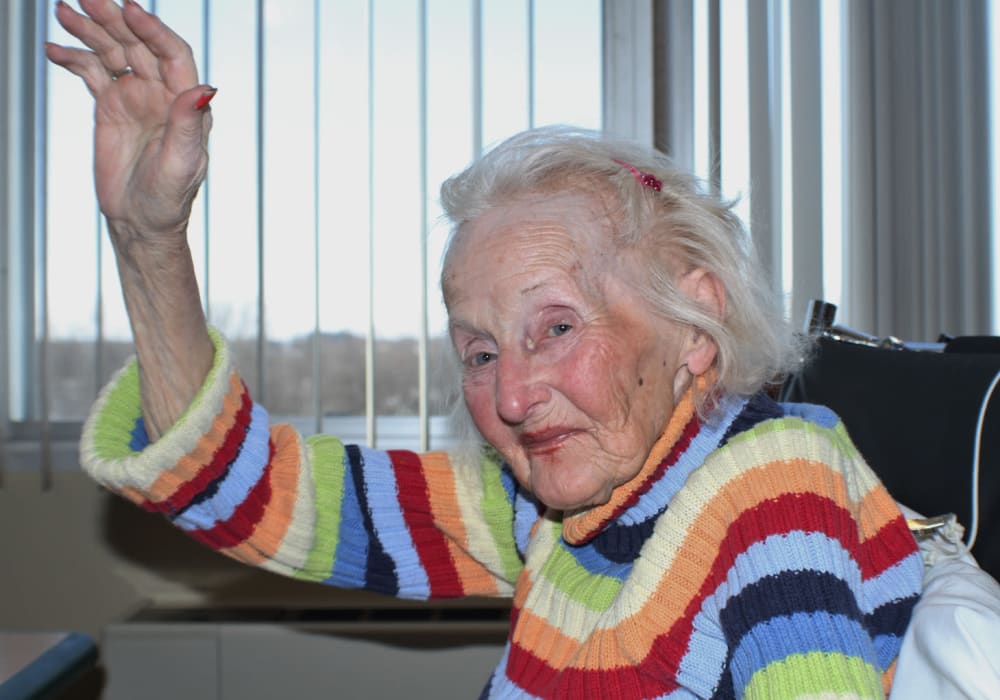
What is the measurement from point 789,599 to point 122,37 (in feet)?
2.67

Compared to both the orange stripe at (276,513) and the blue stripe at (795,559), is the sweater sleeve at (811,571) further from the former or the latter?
the orange stripe at (276,513)

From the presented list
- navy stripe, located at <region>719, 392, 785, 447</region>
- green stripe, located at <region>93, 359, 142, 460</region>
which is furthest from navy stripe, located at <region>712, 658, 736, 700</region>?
green stripe, located at <region>93, 359, 142, 460</region>

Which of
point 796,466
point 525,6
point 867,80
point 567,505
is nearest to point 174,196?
point 567,505

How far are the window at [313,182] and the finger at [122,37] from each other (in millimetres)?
1417

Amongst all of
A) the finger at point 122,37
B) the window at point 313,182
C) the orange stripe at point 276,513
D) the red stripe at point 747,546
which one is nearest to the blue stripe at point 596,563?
the red stripe at point 747,546

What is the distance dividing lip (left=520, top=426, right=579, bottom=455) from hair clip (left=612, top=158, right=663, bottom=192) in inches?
10.5

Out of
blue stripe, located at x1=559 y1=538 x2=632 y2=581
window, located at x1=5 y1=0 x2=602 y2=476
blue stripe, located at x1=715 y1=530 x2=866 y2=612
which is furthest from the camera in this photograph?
window, located at x1=5 y1=0 x2=602 y2=476

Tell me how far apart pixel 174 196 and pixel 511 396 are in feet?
1.28

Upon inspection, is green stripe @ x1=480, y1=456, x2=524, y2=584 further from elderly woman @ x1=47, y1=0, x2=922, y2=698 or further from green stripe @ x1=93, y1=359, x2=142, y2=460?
green stripe @ x1=93, y1=359, x2=142, y2=460

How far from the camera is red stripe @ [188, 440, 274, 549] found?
1.09m

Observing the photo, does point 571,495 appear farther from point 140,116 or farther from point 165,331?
point 140,116

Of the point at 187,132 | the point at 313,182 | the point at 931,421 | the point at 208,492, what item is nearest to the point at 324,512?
the point at 208,492

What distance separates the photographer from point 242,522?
1.09 m

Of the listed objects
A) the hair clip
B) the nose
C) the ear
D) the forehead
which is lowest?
the nose
